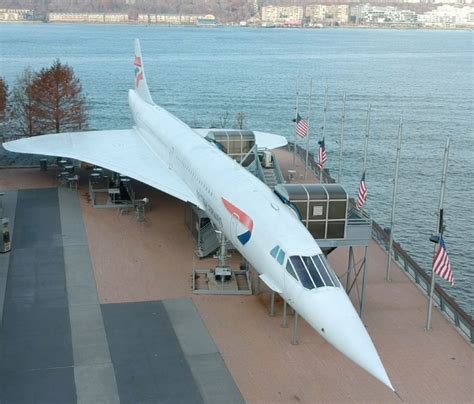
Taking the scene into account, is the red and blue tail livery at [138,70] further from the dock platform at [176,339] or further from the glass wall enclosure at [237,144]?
the dock platform at [176,339]

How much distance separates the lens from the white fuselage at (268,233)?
15570 millimetres

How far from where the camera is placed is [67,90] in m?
45.5

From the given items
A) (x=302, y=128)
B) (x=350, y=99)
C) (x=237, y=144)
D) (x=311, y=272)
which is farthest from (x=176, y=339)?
(x=350, y=99)

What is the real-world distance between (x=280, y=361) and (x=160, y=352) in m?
3.54

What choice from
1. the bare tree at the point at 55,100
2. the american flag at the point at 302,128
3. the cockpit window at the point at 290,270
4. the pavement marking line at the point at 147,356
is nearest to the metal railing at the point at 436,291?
the cockpit window at the point at 290,270

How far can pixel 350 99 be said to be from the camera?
289 feet

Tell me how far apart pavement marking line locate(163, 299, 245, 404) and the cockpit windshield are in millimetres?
3432

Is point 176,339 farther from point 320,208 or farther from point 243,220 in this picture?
point 320,208

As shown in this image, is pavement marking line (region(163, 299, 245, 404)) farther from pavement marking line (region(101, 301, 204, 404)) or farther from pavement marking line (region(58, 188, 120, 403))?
pavement marking line (region(58, 188, 120, 403))

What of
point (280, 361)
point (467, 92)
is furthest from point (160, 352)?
point (467, 92)

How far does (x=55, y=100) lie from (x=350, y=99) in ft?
170

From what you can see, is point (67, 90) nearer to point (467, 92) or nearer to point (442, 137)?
point (442, 137)

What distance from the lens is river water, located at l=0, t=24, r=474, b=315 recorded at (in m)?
44.4

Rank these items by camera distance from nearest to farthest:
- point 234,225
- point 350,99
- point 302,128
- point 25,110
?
1. point 234,225
2. point 302,128
3. point 25,110
4. point 350,99
